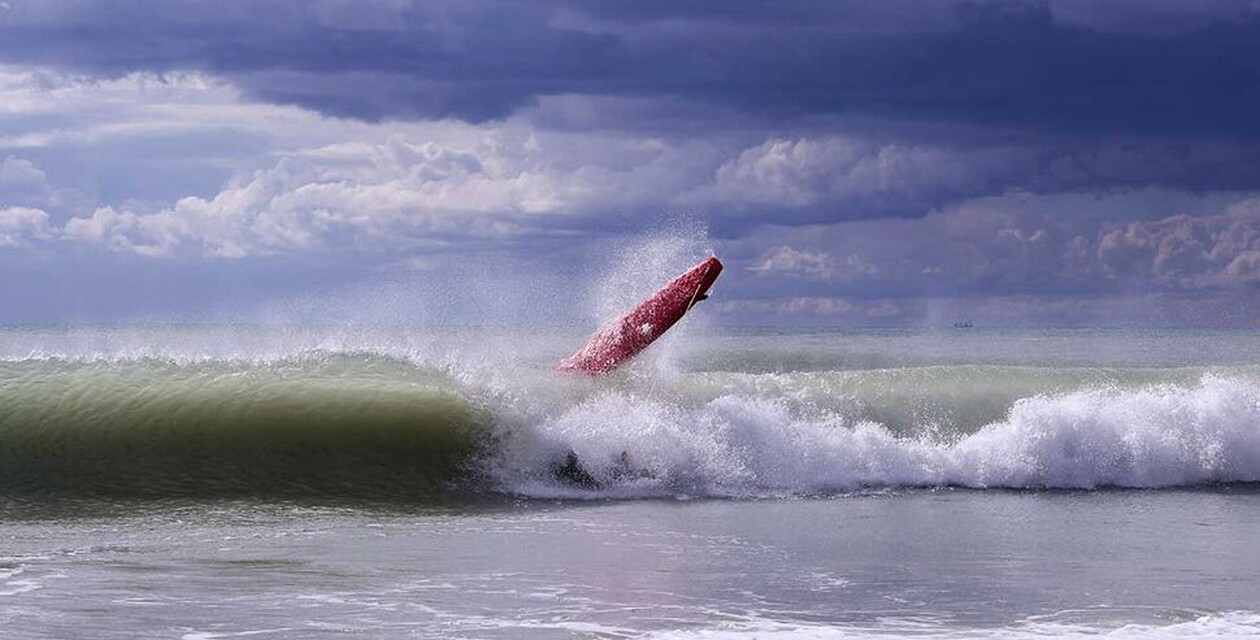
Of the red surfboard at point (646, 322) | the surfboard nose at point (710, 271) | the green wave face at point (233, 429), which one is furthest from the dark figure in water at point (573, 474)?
the surfboard nose at point (710, 271)

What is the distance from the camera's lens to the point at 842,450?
15.9 meters

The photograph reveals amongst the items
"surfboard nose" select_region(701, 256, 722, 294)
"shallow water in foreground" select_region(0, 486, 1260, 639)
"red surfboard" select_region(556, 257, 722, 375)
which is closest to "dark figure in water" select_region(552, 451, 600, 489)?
"shallow water in foreground" select_region(0, 486, 1260, 639)

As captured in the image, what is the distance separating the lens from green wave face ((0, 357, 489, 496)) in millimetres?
15094

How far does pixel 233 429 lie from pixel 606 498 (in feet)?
15.1

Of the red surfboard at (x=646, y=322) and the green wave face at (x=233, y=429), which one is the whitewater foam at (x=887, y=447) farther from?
the green wave face at (x=233, y=429)

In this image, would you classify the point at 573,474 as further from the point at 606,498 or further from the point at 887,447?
the point at 887,447

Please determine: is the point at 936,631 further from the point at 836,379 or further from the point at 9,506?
the point at 836,379

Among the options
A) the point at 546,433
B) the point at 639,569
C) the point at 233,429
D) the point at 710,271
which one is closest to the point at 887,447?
the point at 710,271

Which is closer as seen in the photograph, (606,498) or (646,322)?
(606,498)

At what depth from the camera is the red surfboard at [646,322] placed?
1641cm

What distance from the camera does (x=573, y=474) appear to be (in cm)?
1525

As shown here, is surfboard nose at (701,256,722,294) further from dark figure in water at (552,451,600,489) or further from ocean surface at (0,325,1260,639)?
dark figure in water at (552,451,600,489)

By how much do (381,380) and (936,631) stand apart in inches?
434

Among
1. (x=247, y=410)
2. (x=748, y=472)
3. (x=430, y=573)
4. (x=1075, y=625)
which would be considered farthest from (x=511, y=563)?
(x=247, y=410)
